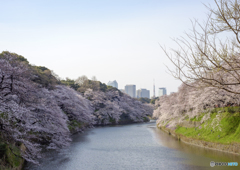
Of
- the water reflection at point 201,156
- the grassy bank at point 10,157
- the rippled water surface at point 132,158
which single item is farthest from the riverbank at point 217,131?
the grassy bank at point 10,157

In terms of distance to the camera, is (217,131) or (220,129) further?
(217,131)

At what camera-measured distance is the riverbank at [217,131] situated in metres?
21.4

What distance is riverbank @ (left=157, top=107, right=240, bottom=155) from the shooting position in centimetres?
2138

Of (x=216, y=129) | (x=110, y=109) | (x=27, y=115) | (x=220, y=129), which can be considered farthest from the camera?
(x=110, y=109)

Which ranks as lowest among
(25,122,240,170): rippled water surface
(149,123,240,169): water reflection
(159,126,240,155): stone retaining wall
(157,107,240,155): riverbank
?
(25,122,240,170): rippled water surface

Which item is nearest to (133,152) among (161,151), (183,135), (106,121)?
(161,151)

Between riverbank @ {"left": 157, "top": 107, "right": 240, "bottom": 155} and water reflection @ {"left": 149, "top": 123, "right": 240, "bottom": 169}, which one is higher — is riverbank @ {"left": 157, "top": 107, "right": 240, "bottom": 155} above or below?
above

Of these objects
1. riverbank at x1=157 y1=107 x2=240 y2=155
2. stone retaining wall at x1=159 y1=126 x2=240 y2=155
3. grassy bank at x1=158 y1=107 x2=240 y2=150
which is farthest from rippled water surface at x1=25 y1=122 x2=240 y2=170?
grassy bank at x1=158 y1=107 x2=240 y2=150

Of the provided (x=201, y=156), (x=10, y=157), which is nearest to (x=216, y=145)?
(x=201, y=156)

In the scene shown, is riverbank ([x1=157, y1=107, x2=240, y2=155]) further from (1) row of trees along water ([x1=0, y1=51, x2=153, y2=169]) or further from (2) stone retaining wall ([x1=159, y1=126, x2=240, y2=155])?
(1) row of trees along water ([x1=0, y1=51, x2=153, y2=169])

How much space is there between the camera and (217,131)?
24156 mm

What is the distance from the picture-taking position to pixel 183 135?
99.6ft

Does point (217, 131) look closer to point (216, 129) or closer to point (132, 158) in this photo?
point (216, 129)

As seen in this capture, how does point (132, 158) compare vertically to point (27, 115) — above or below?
below
